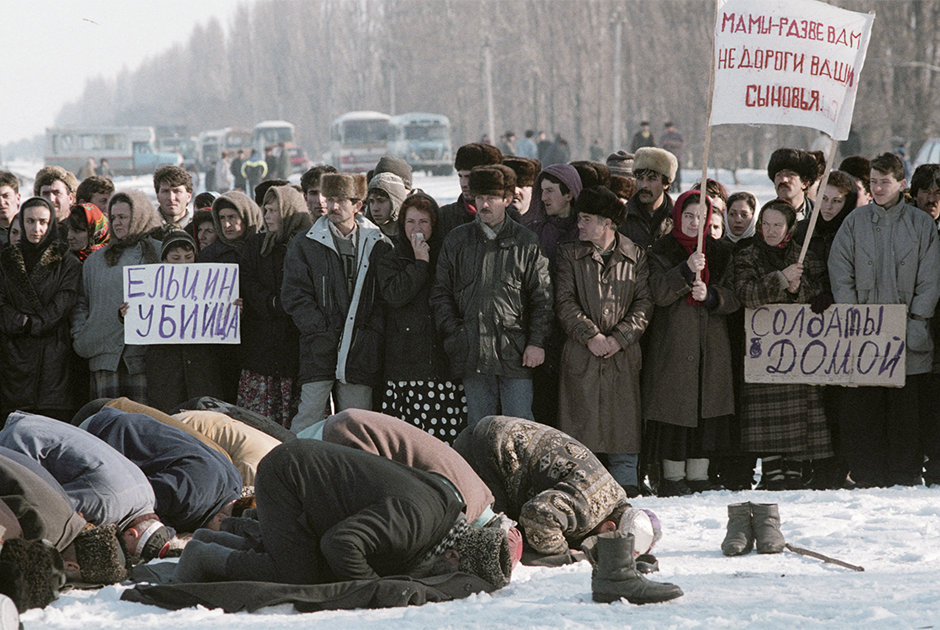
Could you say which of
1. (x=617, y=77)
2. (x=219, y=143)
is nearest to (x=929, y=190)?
(x=617, y=77)

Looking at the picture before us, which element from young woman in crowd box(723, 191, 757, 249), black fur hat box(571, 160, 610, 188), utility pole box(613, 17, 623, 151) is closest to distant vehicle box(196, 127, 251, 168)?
utility pole box(613, 17, 623, 151)

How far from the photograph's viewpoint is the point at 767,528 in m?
5.18

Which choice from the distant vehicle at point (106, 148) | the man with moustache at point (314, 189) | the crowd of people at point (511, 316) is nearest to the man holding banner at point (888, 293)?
the crowd of people at point (511, 316)

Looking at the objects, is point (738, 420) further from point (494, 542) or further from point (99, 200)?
point (99, 200)

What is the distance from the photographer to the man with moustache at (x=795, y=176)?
7.21 metres

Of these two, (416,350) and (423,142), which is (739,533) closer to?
(416,350)

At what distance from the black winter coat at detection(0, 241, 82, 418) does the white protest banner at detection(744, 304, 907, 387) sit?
4.16 m

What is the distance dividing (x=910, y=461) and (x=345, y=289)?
3.48 m

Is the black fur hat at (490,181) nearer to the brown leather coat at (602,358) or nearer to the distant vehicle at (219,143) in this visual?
the brown leather coat at (602,358)

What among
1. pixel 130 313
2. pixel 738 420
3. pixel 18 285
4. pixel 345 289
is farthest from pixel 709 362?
pixel 18 285

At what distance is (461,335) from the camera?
6.54m

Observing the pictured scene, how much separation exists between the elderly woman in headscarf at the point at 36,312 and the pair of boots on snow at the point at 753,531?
13.9 ft

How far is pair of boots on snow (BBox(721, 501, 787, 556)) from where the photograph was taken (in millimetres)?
5148

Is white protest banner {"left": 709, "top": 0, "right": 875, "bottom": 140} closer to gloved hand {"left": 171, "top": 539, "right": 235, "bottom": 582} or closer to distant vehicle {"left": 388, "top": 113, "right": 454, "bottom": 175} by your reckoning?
gloved hand {"left": 171, "top": 539, "right": 235, "bottom": 582}
